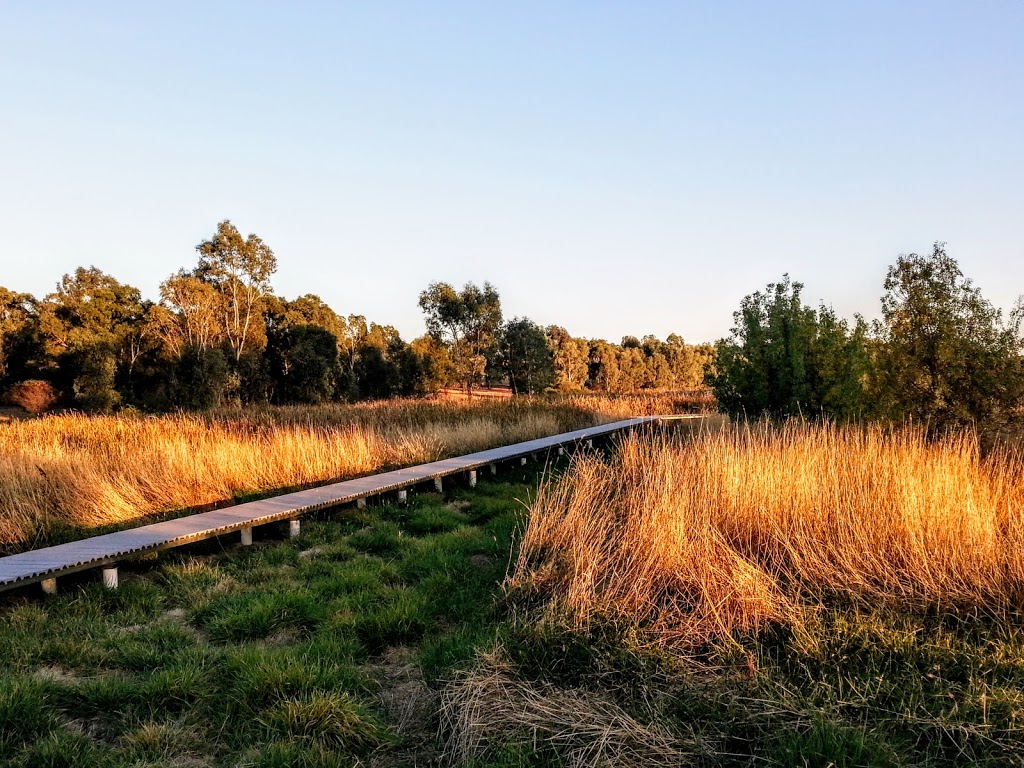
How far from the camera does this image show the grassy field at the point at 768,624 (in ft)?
7.52

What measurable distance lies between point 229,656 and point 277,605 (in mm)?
716

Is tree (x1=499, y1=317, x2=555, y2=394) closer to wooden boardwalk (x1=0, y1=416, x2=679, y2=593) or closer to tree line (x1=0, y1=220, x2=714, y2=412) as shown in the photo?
tree line (x1=0, y1=220, x2=714, y2=412)

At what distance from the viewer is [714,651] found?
9.70 feet

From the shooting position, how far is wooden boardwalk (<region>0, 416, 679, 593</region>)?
395cm

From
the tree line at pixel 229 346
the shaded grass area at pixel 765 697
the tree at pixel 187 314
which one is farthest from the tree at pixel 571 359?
the shaded grass area at pixel 765 697

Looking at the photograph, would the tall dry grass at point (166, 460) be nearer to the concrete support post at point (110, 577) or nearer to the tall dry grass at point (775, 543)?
the concrete support post at point (110, 577)

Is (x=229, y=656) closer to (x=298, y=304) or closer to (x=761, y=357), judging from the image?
(x=761, y=357)

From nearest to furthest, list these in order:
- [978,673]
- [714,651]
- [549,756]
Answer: [549,756], [978,673], [714,651]

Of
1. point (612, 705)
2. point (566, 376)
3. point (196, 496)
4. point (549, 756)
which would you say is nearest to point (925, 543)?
point (612, 705)

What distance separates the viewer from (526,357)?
36281mm

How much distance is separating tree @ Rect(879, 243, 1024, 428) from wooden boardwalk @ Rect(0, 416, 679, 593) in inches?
220

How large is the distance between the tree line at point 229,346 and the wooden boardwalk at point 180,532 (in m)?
22.9

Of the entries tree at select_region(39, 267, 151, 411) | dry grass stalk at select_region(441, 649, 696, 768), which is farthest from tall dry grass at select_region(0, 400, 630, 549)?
tree at select_region(39, 267, 151, 411)

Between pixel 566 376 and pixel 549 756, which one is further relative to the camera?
pixel 566 376
